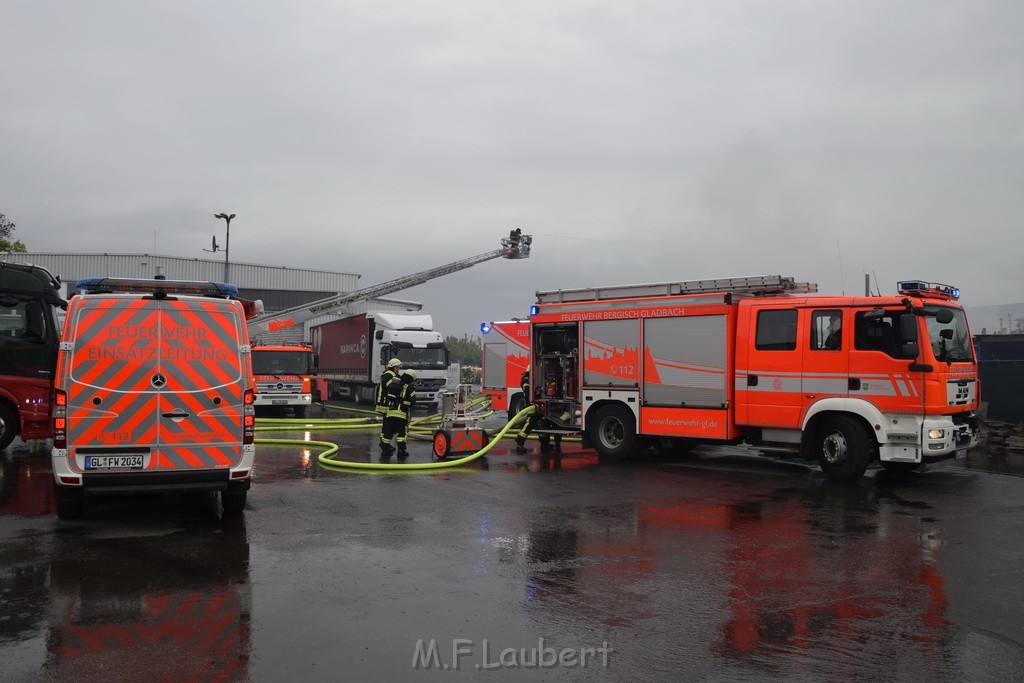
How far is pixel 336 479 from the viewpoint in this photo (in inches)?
435

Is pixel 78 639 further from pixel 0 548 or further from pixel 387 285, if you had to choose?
pixel 387 285

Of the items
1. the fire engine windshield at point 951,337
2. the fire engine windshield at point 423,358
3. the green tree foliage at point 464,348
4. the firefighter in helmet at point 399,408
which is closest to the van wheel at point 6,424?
the firefighter in helmet at point 399,408

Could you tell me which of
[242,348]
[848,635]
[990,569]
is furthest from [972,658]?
[242,348]

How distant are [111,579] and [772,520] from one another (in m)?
6.27

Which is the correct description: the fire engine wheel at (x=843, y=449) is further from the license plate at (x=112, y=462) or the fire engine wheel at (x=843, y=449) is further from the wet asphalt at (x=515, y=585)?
the license plate at (x=112, y=462)

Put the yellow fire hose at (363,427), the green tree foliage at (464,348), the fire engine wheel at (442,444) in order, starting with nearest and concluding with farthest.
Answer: the yellow fire hose at (363,427), the fire engine wheel at (442,444), the green tree foliage at (464,348)

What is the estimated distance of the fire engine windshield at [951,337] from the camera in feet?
35.1

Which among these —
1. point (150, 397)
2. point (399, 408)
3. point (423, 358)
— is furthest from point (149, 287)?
point (423, 358)

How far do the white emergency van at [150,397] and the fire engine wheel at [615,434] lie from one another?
279 inches

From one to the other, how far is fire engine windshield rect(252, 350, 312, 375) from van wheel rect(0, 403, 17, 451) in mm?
12073

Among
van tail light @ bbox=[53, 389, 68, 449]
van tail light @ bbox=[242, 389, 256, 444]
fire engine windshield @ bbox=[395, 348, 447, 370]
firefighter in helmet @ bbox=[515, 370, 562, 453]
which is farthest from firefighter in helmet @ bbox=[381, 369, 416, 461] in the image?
fire engine windshield @ bbox=[395, 348, 447, 370]

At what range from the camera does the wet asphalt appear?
4.50 m

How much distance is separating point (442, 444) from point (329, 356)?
22.9m

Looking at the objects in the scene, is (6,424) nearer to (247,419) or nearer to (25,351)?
(25,351)
